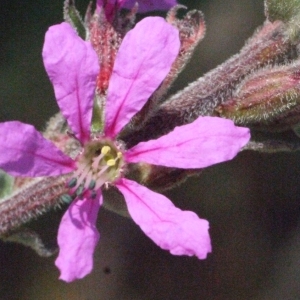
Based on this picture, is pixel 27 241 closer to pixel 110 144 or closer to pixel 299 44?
pixel 110 144

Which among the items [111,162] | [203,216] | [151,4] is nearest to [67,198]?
[111,162]

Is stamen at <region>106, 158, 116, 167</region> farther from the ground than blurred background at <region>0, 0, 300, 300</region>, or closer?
farther from the ground

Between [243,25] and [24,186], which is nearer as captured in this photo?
[24,186]

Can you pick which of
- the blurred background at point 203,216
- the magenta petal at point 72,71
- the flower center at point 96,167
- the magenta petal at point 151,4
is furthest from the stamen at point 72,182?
the blurred background at point 203,216

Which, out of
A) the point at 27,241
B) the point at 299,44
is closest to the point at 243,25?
the point at 299,44

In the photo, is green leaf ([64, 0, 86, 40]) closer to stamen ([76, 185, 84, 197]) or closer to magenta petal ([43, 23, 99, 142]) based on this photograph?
magenta petal ([43, 23, 99, 142])

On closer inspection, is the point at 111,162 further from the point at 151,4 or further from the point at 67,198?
the point at 151,4

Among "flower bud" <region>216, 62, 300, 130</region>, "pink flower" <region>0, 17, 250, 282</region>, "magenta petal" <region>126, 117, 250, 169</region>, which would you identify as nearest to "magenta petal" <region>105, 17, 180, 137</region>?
"pink flower" <region>0, 17, 250, 282</region>
